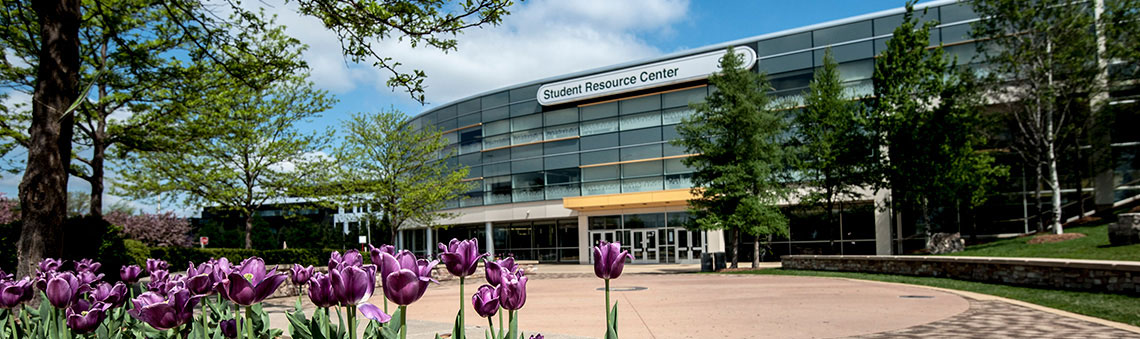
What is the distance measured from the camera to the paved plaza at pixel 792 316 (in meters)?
8.12

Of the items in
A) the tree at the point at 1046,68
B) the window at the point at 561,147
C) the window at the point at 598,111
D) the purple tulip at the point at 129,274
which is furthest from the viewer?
the window at the point at 561,147

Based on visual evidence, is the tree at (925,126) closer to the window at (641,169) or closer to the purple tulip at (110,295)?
the window at (641,169)

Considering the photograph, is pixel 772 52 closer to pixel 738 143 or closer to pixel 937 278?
pixel 738 143

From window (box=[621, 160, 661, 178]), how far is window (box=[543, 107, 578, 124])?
4.46m

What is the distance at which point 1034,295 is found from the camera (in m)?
12.8

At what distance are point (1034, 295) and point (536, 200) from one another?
31211mm

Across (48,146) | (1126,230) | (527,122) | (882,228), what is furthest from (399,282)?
(527,122)

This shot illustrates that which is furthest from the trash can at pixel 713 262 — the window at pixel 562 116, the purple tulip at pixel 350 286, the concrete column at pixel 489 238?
the purple tulip at pixel 350 286

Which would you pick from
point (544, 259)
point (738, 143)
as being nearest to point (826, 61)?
point (738, 143)

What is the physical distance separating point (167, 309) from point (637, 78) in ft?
122

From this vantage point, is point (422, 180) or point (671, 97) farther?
point (671, 97)

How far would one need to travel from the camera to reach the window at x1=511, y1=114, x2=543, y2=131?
42656mm

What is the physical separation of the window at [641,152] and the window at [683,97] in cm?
241

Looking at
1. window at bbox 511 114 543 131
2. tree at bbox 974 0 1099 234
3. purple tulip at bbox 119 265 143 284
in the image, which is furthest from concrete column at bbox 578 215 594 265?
purple tulip at bbox 119 265 143 284
